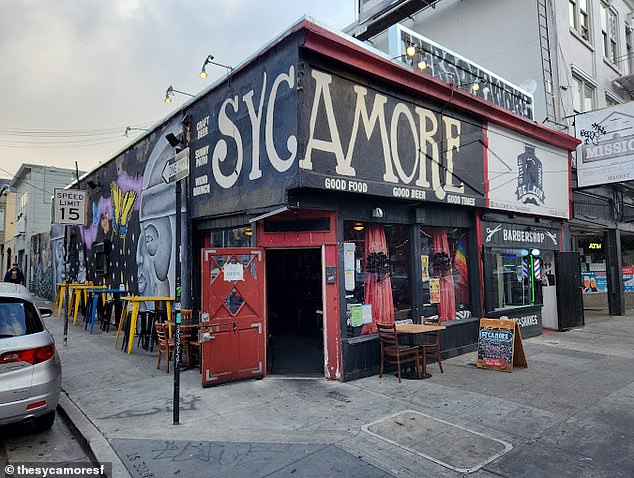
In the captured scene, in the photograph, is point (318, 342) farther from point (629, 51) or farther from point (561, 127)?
point (629, 51)

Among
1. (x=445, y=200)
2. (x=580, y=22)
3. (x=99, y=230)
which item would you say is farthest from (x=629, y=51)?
(x=99, y=230)

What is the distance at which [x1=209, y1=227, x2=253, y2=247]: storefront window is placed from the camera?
8.62 m

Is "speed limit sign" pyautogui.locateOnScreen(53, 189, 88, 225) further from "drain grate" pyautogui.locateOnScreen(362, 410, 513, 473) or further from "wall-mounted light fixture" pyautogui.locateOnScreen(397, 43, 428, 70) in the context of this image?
"drain grate" pyautogui.locateOnScreen(362, 410, 513, 473)

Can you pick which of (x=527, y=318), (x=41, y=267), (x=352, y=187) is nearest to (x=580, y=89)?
(x=527, y=318)

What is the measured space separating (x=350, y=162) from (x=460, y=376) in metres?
4.31

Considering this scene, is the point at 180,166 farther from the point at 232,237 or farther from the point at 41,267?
the point at 41,267

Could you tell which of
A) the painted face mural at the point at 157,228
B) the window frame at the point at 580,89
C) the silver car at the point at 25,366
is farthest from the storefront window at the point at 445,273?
the window frame at the point at 580,89

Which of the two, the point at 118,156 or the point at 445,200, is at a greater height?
the point at 118,156

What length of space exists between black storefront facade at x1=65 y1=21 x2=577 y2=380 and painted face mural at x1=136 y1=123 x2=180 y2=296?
0.42ft

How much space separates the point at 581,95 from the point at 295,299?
1323 cm

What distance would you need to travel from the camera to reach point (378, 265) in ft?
28.1

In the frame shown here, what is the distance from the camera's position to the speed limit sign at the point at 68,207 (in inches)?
412

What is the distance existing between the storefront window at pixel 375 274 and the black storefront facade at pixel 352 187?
32mm

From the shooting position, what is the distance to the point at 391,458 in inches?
175
